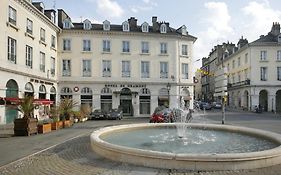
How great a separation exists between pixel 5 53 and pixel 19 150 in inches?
637

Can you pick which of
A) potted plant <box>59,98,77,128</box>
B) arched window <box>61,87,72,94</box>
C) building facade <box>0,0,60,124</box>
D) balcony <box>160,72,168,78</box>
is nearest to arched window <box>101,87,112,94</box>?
arched window <box>61,87,72,94</box>

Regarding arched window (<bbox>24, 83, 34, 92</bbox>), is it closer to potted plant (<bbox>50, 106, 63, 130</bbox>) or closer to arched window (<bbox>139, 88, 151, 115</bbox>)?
potted plant (<bbox>50, 106, 63, 130</bbox>)

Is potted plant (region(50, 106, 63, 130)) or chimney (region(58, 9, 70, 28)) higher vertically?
chimney (region(58, 9, 70, 28))

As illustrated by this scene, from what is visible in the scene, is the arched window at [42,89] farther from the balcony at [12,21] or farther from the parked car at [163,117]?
the parked car at [163,117]

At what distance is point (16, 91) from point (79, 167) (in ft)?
72.3

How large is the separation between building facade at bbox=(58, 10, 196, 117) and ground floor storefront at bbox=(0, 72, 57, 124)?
20.8ft

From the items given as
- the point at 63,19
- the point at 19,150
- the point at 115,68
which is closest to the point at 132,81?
the point at 115,68

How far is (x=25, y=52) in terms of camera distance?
30344 mm

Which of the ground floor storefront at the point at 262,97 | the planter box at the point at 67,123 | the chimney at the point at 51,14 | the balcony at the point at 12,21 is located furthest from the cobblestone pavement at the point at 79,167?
the ground floor storefront at the point at 262,97

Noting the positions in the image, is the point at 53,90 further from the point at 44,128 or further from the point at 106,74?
the point at 44,128

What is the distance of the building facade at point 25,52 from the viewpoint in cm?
2623

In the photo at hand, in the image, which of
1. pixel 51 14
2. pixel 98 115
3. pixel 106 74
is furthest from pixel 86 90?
pixel 51 14

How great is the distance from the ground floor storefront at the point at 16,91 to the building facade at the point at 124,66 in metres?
6.35

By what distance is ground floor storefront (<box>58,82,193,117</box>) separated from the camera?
41.8m
